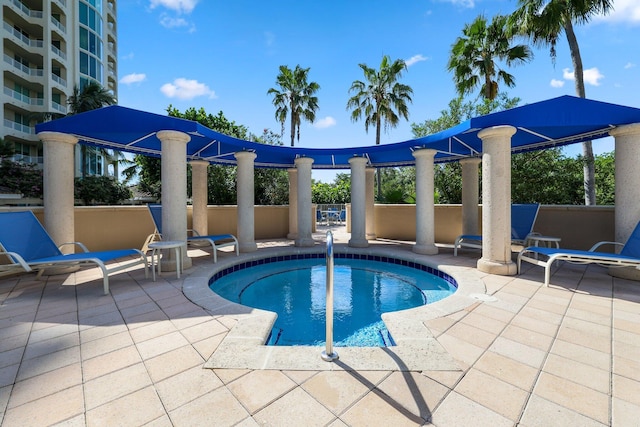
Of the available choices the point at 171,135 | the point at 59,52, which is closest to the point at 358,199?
the point at 171,135

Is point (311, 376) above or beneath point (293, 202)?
beneath

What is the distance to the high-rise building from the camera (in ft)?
67.4

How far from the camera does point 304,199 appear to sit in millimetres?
8820

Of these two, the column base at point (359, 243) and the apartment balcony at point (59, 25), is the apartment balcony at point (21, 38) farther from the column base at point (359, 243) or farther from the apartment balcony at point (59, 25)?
the column base at point (359, 243)

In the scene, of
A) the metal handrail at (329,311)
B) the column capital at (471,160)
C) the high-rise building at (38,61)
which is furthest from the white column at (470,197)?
the high-rise building at (38,61)

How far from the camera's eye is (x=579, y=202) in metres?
13.0

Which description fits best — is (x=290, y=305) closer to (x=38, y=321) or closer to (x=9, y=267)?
(x=38, y=321)

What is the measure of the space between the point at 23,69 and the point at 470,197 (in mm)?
33607

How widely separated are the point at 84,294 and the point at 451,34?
52.4 feet

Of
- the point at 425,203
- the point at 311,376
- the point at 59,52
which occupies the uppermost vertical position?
the point at 59,52

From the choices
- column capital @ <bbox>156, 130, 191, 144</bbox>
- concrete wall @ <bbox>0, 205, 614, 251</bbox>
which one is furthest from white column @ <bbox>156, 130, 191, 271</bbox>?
concrete wall @ <bbox>0, 205, 614, 251</bbox>

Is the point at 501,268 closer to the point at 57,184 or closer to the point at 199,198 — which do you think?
the point at 199,198

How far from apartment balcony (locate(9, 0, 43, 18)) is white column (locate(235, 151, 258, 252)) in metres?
28.0

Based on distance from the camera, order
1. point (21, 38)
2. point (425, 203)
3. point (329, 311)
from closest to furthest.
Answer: point (329, 311) → point (425, 203) → point (21, 38)
